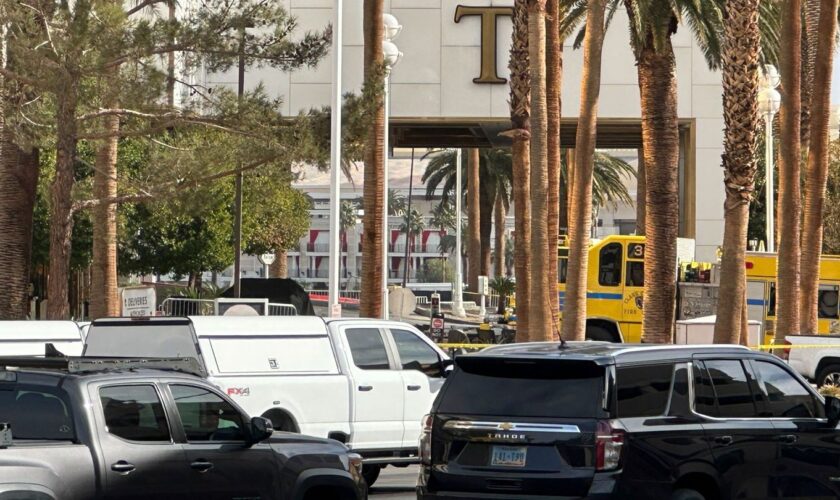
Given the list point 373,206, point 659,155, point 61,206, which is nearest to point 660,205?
point 659,155

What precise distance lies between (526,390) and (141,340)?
21.4 ft

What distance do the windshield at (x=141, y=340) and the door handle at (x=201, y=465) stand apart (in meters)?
5.44

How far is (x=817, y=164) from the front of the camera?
31078mm

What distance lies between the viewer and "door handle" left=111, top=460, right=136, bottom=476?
8.80 metres

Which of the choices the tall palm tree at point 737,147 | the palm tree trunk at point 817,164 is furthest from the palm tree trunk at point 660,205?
the tall palm tree at point 737,147

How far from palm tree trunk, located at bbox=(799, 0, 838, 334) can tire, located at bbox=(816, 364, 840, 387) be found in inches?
148

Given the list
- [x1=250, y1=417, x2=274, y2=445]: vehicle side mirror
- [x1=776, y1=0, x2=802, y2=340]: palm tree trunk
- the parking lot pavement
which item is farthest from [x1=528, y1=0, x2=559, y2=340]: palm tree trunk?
[x1=250, y1=417, x2=274, y2=445]: vehicle side mirror

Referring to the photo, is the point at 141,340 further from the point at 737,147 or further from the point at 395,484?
the point at 737,147

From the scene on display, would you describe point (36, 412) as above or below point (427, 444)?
above

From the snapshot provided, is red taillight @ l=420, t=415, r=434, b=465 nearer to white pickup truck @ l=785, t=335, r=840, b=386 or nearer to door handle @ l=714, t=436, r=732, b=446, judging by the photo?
door handle @ l=714, t=436, r=732, b=446

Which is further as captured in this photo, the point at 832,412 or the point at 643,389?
the point at 832,412

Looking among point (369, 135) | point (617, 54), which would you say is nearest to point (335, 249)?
point (369, 135)

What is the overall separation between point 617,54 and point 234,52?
2944 centimetres

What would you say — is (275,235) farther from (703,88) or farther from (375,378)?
(375,378)
